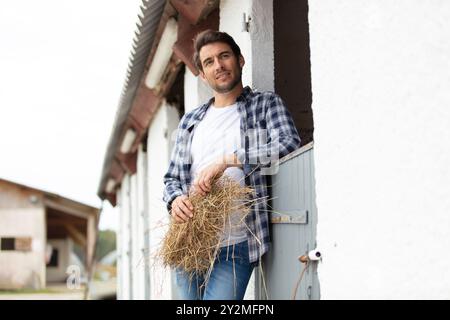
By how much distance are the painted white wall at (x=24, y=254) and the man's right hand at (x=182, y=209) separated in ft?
60.8

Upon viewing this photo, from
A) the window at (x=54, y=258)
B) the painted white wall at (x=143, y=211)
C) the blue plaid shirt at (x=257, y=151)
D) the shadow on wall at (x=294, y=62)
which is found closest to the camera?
the blue plaid shirt at (x=257, y=151)

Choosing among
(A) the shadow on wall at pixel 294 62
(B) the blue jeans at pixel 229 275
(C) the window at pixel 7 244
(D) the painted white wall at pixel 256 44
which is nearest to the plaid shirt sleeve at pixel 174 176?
(B) the blue jeans at pixel 229 275

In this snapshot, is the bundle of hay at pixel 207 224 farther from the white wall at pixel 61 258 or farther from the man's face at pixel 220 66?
the white wall at pixel 61 258

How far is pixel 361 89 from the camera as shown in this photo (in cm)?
230

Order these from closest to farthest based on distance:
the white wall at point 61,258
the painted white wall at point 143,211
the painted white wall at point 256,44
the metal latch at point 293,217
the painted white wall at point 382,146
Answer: the painted white wall at point 382,146 → the metal latch at point 293,217 → the painted white wall at point 256,44 → the painted white wall at point 143,211 → the white wall at point 61,258

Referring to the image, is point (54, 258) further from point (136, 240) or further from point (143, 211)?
point (143, 211)

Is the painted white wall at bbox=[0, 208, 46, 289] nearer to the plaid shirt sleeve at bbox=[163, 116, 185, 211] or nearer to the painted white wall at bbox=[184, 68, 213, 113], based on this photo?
the painted white wall at bbox=[184, 68, 213, 113]

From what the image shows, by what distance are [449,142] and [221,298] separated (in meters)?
1.70

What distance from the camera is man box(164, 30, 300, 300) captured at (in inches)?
130

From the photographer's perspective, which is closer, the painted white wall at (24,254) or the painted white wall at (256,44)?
the painted white wall at (256,44)

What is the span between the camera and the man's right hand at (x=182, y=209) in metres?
3.29

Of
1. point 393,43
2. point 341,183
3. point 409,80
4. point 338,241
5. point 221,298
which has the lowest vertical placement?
point 221,298
